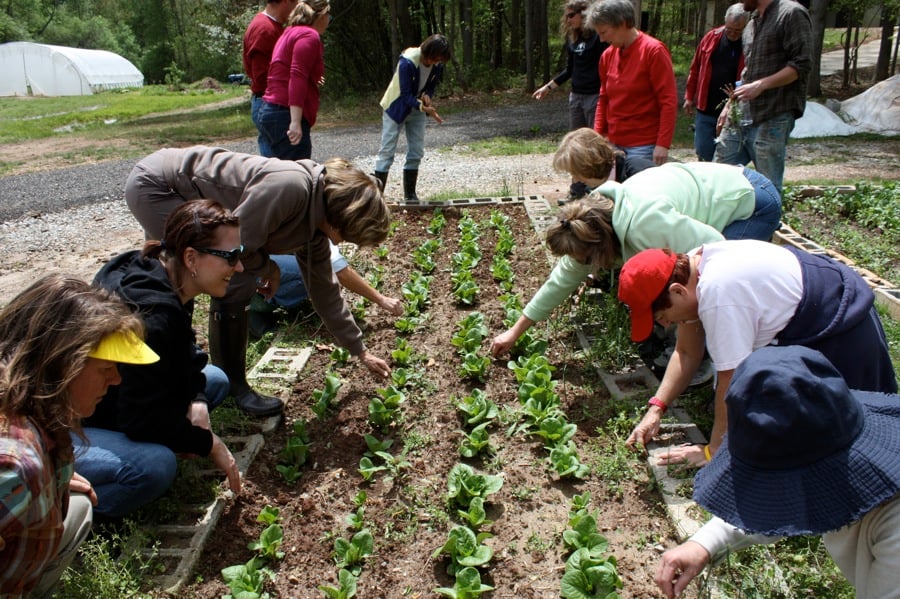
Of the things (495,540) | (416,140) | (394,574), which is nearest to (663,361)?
(495,540)

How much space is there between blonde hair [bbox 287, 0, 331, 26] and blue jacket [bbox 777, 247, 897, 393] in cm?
426

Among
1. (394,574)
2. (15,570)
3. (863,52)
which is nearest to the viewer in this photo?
(15,570)

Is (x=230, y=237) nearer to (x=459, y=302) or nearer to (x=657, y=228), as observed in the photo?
(x=657, y=228)

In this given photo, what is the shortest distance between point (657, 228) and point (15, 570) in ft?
8.59

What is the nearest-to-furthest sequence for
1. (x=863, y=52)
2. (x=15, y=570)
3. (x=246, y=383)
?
(x=15, y=570) → (x=246, y=383) → (x=863, y=52)

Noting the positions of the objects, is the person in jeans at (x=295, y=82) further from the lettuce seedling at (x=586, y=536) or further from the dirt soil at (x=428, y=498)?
the lettuce seedling at (x=586, y=536)

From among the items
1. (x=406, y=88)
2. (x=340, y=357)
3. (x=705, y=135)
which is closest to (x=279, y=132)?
(x=406, y=88)

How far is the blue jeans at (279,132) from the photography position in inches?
214

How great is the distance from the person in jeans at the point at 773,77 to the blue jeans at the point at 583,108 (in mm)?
1676

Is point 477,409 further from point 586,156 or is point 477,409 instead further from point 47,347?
point 47,347

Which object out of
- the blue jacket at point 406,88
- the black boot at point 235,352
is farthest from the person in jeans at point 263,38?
the black boot at point 235,352

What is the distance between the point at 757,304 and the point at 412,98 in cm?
496

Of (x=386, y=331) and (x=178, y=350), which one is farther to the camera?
(x=386, y=331)

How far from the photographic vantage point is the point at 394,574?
2.52 meters
